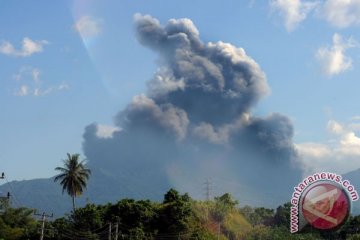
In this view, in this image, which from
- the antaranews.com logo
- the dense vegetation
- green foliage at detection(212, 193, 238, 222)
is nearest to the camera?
the antaranews.com logo

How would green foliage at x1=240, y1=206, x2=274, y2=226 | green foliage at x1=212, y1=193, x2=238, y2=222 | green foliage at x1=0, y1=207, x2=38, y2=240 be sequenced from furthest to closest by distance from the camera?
green foliage at x1=240, y1=206, x2=274, y2=226, green foliage at x1=212, y1=193, x2=238, y2=222, green foliage at x1=0, y1=207, x2=38, y2=240

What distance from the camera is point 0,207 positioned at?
114875 mm

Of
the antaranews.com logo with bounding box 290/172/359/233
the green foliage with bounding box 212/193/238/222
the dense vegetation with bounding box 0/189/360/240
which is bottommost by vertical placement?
the antaranews.com logo with bounding box 290/172/359/233

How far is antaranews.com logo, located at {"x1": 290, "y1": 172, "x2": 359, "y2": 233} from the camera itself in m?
43.9

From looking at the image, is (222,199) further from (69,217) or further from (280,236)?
(69,217)

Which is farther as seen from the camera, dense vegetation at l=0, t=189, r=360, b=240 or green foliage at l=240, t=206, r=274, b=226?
green foliage at l=240, t=206, r=274, b=226

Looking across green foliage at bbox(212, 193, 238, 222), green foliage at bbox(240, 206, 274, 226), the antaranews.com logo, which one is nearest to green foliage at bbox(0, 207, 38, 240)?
green foliage at bbox(212, 193, 238, 222)

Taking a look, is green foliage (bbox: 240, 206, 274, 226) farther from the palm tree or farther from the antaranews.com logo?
the antaranews.com logo

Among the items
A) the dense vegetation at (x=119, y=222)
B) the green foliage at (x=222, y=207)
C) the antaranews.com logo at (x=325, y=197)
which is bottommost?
the antaranews.com logo at (x=325, y=197)

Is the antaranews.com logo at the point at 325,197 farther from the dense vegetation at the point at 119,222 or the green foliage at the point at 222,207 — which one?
the green foliage at the point at 222,207

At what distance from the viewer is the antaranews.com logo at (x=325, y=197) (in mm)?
43906

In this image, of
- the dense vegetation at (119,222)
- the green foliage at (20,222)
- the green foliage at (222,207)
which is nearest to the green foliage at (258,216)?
the green foliage at (222,207)

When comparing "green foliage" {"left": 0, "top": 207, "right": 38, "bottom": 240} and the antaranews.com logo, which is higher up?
"green foliage" {"left": 0, "top": 207, "right": 38, "bottom": 240}

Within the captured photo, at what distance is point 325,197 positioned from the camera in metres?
45.0
